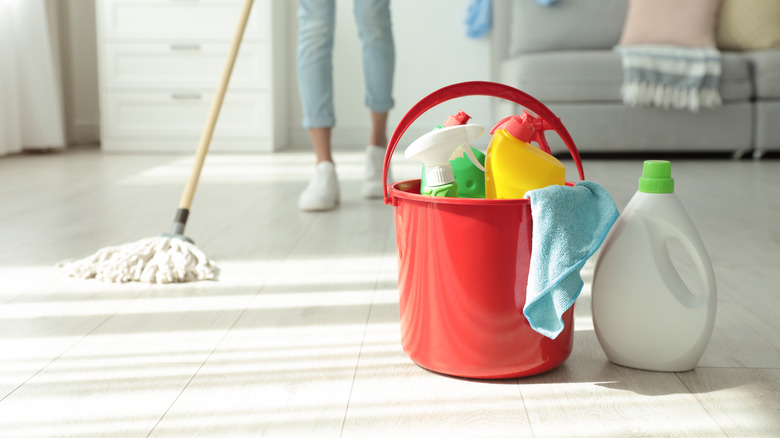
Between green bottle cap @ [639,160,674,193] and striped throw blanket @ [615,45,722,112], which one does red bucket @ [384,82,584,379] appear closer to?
green bottle cap @ [639,160,674,193]

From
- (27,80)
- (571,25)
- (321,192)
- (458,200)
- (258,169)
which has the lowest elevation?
(258,169)

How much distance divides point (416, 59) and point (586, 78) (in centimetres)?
106

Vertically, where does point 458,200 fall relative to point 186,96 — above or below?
above

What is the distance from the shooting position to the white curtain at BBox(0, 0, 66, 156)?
125 inches

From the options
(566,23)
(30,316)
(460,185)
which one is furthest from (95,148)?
(460,185)

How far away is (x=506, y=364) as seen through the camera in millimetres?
827

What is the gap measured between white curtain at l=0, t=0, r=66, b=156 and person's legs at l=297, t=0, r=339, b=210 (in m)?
1.81

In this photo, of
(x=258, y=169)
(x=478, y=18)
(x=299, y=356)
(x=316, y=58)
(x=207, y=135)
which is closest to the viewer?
(x=299, y=356)

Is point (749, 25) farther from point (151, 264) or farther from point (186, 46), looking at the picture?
point (151, 264)

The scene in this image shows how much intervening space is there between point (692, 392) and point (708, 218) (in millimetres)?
1078

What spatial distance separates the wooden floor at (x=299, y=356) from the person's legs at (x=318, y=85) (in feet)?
0.60

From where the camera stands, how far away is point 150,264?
1240mm

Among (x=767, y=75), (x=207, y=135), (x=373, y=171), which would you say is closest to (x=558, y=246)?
(x=207, y=135)

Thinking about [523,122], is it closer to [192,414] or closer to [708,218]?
[192,414]
